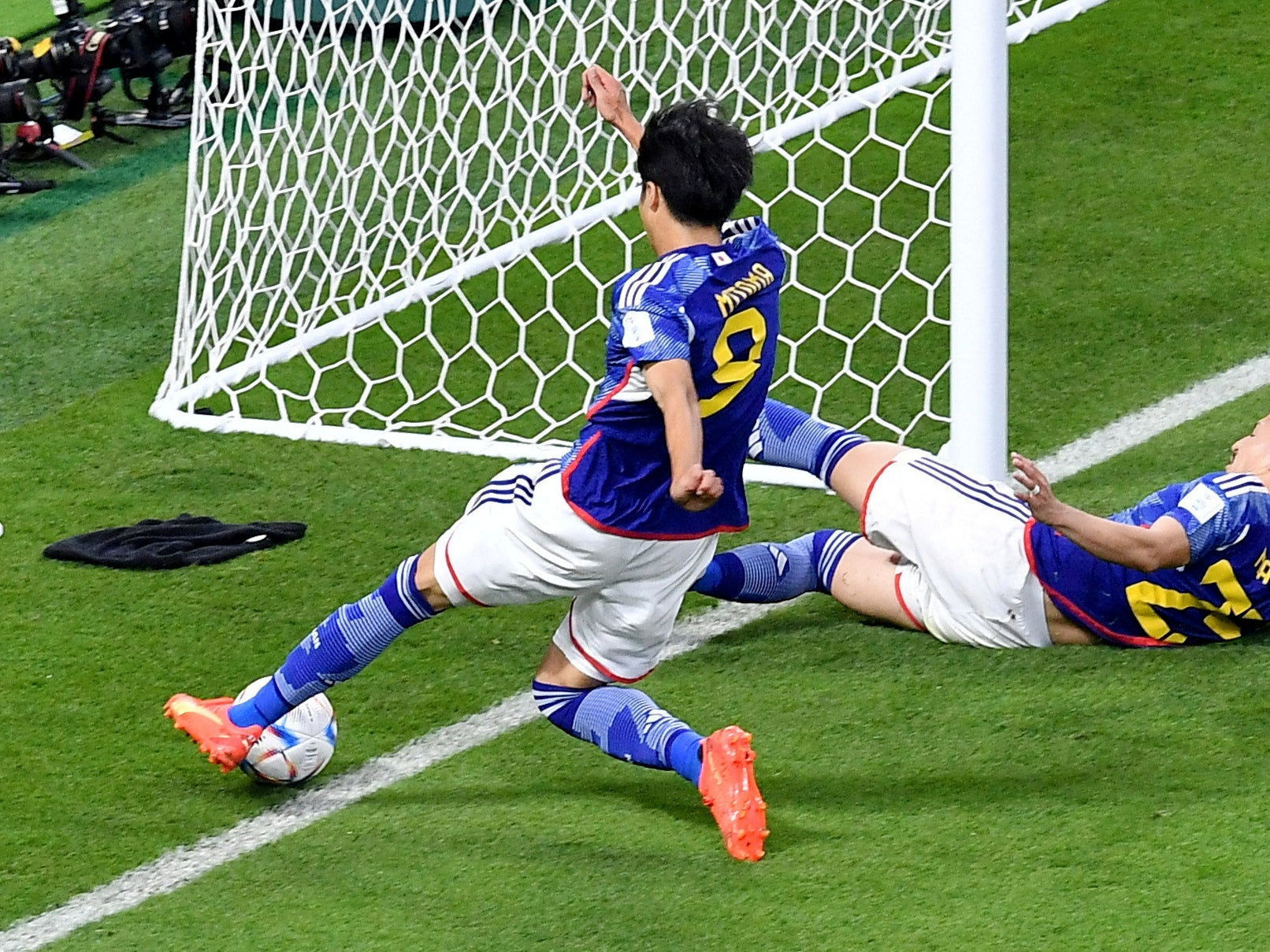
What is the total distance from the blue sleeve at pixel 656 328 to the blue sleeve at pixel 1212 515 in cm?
100

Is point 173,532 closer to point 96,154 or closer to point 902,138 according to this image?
point 902,138

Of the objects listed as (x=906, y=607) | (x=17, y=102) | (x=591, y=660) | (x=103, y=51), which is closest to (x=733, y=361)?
(x=591, y=660)

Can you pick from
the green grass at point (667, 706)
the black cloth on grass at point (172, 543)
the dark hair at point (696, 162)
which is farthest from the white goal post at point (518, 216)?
the dark hair at point (696, 162)

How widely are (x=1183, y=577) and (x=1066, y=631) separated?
0.90ft

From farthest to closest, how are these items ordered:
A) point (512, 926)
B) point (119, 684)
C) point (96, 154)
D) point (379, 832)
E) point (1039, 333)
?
point (96, 154) → point (1039, 333) → point (119, 684) → point (379, 832) → point (512, 926)

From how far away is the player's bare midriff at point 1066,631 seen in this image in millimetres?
3758

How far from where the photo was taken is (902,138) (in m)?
6.29

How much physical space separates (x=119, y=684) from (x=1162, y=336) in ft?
9.90

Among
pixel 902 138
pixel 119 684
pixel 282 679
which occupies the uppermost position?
pixel 902 138

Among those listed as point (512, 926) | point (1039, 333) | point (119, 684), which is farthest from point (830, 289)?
point (512, 926)

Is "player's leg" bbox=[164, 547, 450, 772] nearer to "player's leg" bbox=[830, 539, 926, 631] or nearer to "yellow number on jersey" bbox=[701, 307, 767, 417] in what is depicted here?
"yellow number on jersey" bbox=[701, 307, 767, 417]

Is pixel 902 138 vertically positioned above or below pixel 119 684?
above

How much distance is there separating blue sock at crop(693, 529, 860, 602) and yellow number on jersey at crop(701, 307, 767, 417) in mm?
869

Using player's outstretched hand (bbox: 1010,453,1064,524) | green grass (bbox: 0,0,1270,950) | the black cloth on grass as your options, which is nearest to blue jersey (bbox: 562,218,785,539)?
player's outstretched hand (bbox: 1010,453,1064,524)
